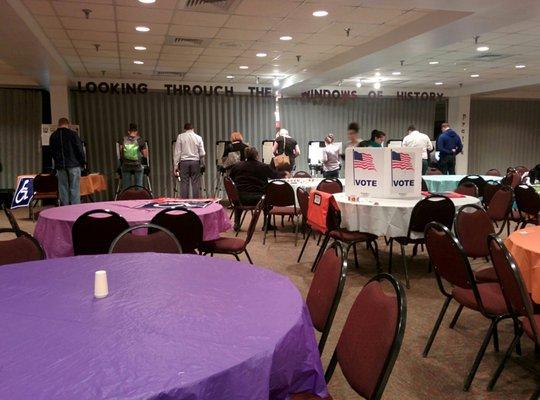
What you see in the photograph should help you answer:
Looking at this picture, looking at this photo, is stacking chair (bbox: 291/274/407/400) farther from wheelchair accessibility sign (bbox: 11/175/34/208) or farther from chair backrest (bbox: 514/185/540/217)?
wheelchair accessibility sign (bbox: 11/175/34/208)

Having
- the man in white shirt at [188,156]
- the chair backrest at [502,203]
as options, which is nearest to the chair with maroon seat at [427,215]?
the chair backrest at [502,203]

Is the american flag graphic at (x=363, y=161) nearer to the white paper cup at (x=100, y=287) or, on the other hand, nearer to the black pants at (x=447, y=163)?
the white paper cup at (x=100, y=287)

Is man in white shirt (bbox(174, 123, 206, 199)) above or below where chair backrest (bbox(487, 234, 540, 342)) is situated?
above

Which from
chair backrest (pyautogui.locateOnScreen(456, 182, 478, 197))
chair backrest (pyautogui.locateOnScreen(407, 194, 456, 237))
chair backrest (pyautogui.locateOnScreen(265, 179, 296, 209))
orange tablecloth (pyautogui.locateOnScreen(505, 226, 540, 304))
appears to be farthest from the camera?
chair backrest (pyautogui.locateOnScreen(265, 179, 296, 209))

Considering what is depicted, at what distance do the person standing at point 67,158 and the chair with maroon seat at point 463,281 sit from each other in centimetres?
590

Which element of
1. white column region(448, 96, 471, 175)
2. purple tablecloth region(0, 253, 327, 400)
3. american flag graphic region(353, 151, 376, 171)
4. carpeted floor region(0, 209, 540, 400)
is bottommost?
carpeted floor region(0, 209, 540, 400)

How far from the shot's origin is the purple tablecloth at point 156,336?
3.72 feet

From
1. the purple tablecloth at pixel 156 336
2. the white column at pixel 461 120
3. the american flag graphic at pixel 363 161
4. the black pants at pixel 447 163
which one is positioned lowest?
the purple tablecloth at pixel 156 336

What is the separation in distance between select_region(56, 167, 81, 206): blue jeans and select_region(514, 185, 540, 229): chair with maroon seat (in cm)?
614

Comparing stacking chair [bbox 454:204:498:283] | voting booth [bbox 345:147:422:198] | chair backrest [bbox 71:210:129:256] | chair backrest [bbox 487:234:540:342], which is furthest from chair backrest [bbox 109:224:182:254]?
voting booth [bbox 345:147:422:198]

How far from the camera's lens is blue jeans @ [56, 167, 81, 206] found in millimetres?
7219

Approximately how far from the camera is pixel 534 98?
13602 mm

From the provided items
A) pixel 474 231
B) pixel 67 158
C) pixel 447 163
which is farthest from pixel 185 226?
pixel 447 163

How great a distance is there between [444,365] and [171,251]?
5.70ft
